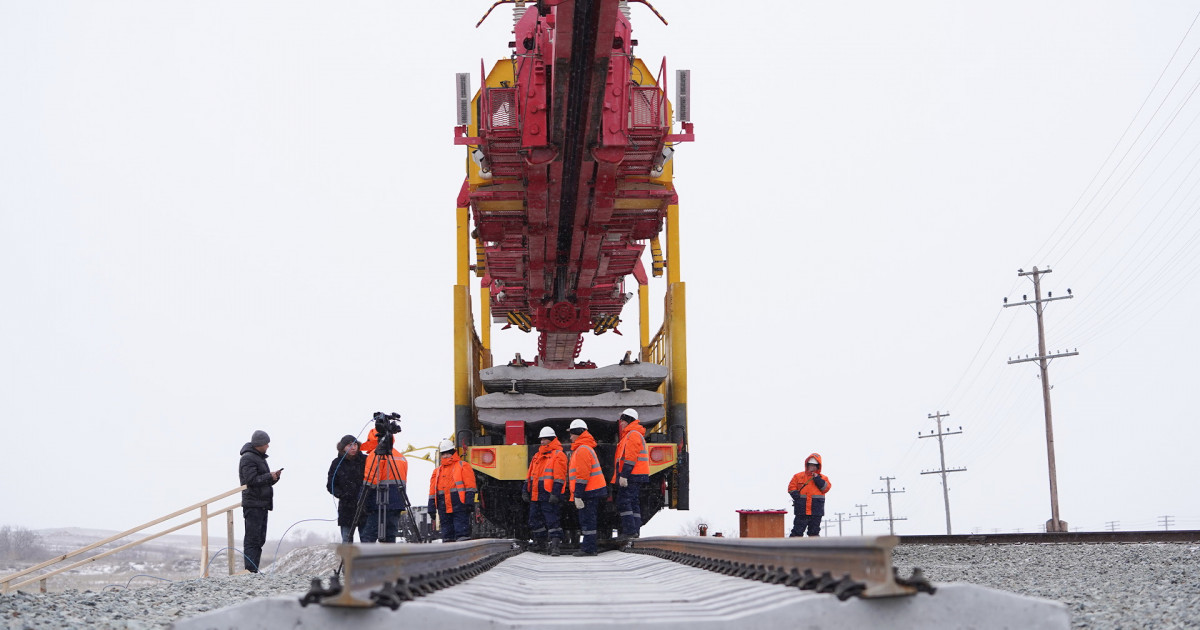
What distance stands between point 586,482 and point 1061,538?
7.92 meters

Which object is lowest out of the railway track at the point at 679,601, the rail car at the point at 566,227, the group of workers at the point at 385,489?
the railway track at the point at 679,601

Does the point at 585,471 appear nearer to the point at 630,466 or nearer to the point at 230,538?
the point at 630,466

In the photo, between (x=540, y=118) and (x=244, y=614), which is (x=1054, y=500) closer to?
(x=540, y=118)

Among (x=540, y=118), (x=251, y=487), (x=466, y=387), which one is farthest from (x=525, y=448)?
(x=540, y=118)

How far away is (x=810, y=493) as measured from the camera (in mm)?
12633

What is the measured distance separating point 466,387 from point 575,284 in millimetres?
2480

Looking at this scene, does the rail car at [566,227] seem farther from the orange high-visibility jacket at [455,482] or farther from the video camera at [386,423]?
the video camera at [386,423]

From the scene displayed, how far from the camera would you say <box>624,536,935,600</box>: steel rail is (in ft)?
11.4

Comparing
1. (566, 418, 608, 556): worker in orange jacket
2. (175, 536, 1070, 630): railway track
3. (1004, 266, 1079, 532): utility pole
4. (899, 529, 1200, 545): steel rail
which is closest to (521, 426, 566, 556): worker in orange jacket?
(566, 418, 608, 556): worker in orange jacket

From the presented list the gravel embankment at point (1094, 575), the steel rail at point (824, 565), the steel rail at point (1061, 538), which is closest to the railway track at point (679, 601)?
the steel rail at point (824, 565)

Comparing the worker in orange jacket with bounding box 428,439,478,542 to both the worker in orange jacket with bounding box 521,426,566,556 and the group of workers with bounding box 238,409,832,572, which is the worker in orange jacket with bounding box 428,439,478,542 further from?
the worker in orange jacket with bounding box 521,426,566,556

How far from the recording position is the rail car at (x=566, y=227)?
360 inches

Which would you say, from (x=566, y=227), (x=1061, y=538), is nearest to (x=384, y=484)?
(x=566, y=227)

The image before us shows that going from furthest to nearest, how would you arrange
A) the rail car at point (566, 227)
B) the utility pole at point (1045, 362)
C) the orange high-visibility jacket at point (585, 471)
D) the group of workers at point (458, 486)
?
the utility pole at point (1045, 362) → the group of workers at point (458, 486) → the orange high-visibility jacket at point (585, 471) → the rail car at point (566, 227)
